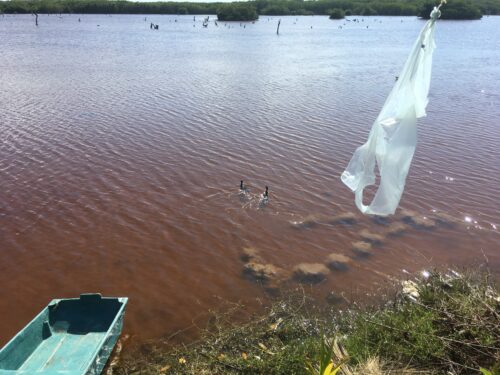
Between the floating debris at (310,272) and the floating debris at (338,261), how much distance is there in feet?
0.63

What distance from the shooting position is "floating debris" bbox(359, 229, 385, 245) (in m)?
9.73

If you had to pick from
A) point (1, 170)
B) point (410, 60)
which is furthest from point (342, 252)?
point (1, 170)

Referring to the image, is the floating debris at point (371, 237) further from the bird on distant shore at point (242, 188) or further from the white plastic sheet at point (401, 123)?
the white plastic sheet at point (401, 123)

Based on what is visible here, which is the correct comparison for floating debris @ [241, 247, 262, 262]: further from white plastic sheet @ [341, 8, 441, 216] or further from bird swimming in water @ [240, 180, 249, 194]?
white plastic sheet @ [341, 8, 441, 216]

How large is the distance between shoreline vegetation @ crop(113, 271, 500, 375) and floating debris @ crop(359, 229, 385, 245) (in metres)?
1.95

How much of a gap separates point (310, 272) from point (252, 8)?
82.7m

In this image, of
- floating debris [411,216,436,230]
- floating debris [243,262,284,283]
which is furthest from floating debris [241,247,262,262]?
floating debris [411,216,436,230]

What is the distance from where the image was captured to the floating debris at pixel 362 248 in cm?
932

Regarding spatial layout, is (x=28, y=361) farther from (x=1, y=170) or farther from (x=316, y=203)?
(x=1, y=170)

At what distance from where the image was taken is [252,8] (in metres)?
82.8

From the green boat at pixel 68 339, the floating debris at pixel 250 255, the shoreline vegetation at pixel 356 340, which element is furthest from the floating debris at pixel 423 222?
the green boat at pixel 68 339

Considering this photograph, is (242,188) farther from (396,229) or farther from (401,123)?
(401,123)

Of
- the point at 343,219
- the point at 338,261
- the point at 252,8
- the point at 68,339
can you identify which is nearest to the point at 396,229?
the point at 343,219

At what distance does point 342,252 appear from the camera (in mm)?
9344
